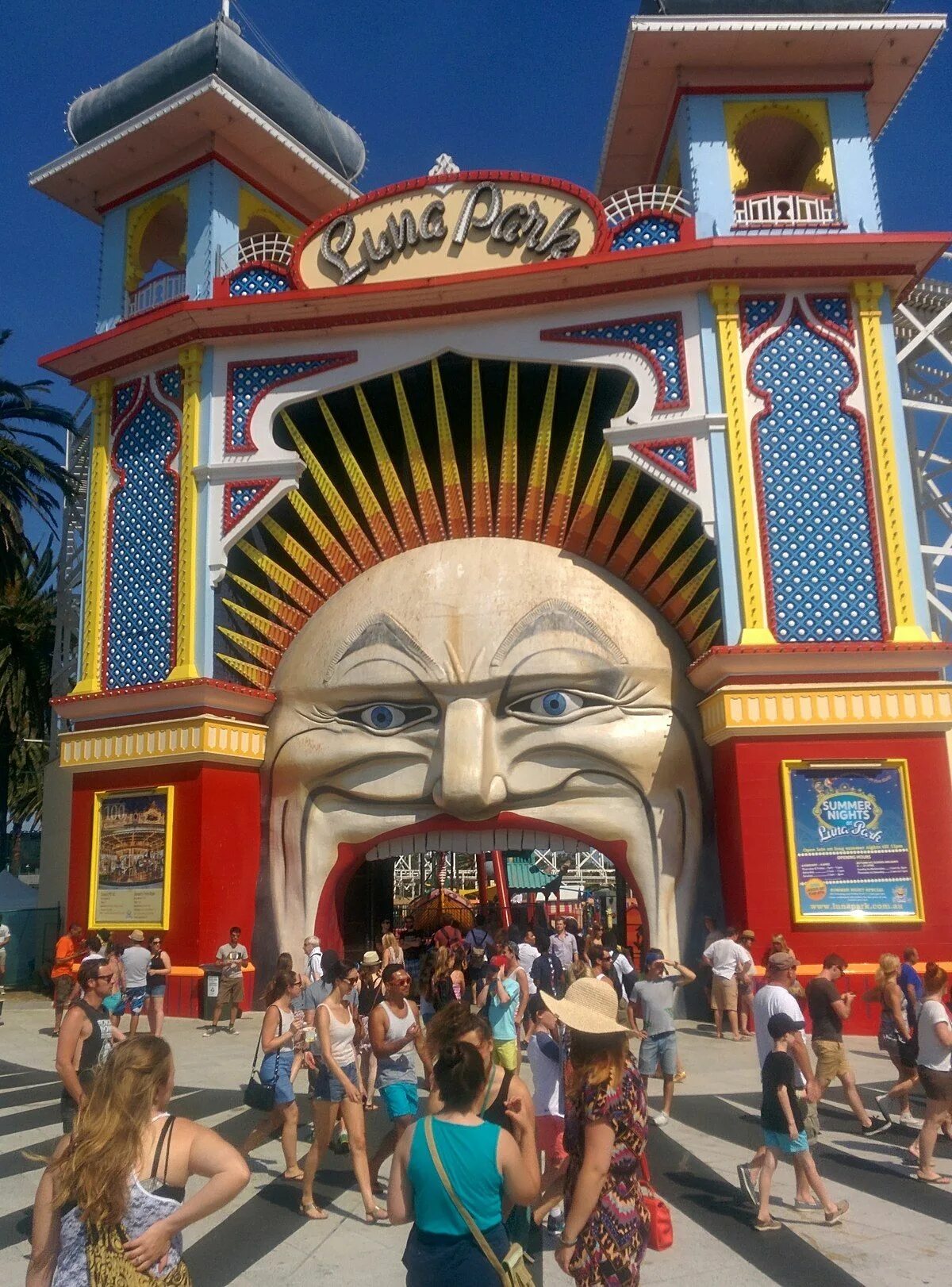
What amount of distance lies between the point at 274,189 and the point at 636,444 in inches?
368

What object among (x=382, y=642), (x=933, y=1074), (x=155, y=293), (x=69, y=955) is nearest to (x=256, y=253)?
(x=155, y=293)

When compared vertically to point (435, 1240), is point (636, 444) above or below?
above

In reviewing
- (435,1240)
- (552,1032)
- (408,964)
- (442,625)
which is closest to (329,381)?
(442,625)

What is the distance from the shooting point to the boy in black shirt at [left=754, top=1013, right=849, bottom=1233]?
5.63 metres

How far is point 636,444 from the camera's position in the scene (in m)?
14.9

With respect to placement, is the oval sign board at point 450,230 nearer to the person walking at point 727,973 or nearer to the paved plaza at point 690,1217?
the person walking at point 727,973

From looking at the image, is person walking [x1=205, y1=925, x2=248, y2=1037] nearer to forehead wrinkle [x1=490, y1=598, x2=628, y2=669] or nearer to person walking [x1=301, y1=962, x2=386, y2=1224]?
forehead wrinkle [x1=490, y1=598, x2=628, y2=669]

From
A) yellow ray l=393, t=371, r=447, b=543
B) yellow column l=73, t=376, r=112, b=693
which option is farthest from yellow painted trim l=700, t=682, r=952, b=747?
yellow column l=73, t=376, r=112, b=693

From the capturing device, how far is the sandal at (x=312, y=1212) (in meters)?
6.01

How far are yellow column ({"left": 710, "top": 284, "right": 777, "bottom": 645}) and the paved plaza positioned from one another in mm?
6326

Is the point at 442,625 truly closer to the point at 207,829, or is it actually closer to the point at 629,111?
the point at 207,829

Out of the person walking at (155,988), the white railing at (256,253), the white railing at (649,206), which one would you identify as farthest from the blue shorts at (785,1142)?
the white railing at (256,253)

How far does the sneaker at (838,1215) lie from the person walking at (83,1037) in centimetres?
401

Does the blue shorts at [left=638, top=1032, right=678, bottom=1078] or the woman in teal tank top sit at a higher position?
the woman in teal tank top
